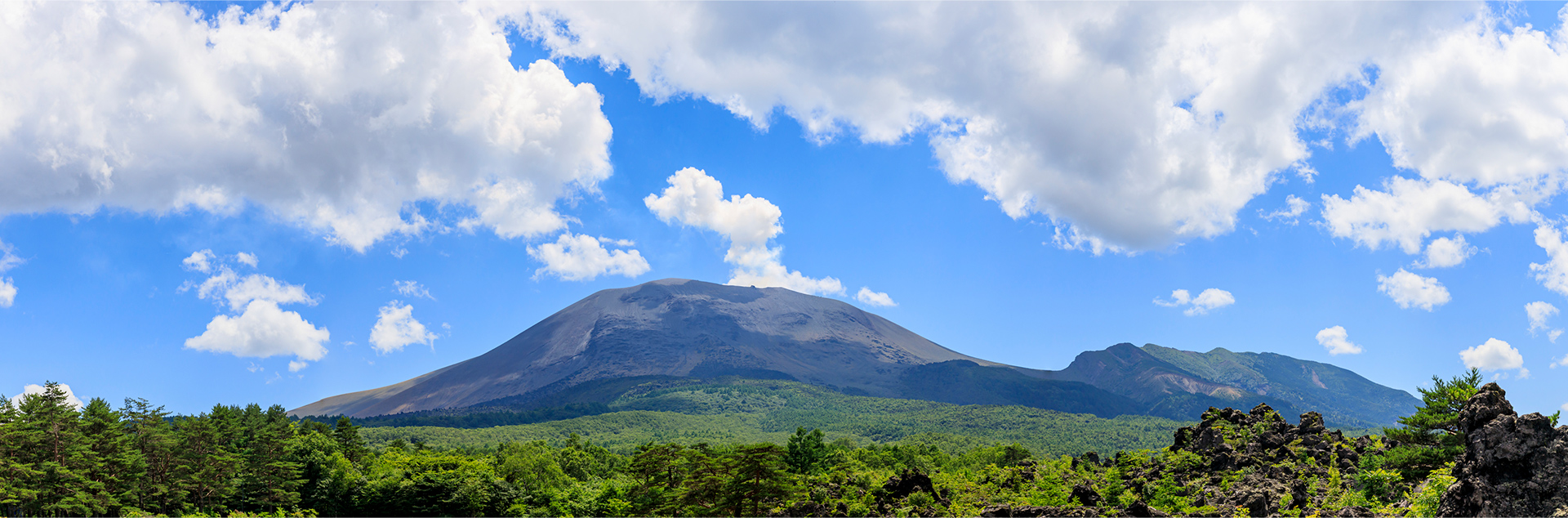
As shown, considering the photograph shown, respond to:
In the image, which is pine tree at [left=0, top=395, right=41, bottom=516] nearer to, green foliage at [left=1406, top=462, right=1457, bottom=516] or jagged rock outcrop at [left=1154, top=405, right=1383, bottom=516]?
jagged rock outcrop at [left=1154, top=405, right=1383, bottom=516]

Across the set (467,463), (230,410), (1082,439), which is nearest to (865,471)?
(467,463)

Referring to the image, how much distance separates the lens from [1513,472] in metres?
17.4

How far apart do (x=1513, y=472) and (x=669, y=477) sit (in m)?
44.9

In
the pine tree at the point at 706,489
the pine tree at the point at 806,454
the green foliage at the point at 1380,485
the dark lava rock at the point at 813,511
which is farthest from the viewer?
the pine tree at the point at 806,454

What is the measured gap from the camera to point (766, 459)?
4281 centimetres

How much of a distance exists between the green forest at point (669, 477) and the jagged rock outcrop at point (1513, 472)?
11.2 feet

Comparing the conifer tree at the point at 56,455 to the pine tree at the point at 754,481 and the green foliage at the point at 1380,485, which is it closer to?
the pine tree at the point at 754,481

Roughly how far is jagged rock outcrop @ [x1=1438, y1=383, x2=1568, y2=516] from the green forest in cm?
343

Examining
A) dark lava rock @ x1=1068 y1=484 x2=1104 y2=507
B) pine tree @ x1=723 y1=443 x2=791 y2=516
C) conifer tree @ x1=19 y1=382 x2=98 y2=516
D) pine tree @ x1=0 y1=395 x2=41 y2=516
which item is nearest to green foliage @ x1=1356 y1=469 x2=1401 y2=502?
dark lava rock @ x1=1068 y1=484 x2=1104 y2=507

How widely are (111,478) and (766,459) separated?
42389mm

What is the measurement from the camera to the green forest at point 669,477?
96.4ft

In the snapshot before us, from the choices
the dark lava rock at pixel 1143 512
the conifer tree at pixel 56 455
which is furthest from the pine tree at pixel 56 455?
the dark lava rock at pixel 1143 512

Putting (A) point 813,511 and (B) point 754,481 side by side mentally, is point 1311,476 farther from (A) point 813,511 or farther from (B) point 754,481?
(B) point 754,481

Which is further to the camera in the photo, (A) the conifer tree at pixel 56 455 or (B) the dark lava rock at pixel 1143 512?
(A) the conifer tree at pixel 56 455
